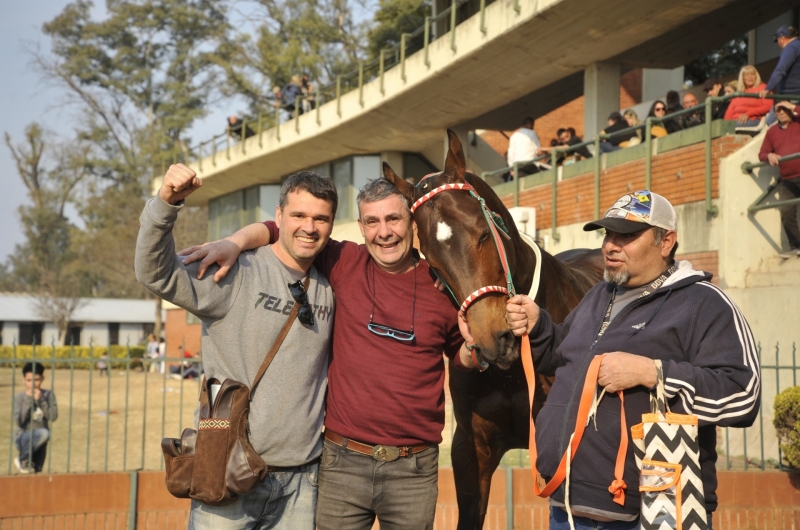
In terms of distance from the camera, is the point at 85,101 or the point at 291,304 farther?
the point at 85,101

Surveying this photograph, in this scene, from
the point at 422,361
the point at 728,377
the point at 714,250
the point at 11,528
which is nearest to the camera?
the point at 728,377

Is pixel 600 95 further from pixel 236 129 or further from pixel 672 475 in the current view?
pixel 236 129

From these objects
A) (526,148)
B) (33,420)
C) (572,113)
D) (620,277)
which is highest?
(572,113)

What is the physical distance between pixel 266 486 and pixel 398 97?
18.6m

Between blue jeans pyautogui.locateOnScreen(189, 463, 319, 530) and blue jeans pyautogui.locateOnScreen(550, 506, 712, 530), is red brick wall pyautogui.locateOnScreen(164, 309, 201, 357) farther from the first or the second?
blue jeans pyautogui.locateOnScreen(550, 506, 712, 530)

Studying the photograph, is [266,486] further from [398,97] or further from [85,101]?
[85,101]

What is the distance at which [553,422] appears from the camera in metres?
3.29

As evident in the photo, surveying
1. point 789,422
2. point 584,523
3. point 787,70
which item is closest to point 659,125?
point 787,70

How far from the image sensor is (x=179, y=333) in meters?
36.3

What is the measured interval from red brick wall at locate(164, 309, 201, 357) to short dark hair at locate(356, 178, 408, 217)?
31374mm

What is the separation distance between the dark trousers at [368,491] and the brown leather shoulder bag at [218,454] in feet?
1.15

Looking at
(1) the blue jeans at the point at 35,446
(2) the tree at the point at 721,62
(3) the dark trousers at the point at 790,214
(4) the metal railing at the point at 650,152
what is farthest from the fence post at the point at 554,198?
(1) the blue jeans at the point at 35,446

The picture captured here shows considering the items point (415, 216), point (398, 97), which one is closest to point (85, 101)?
point (398, 97)

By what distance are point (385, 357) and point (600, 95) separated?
14.5m
